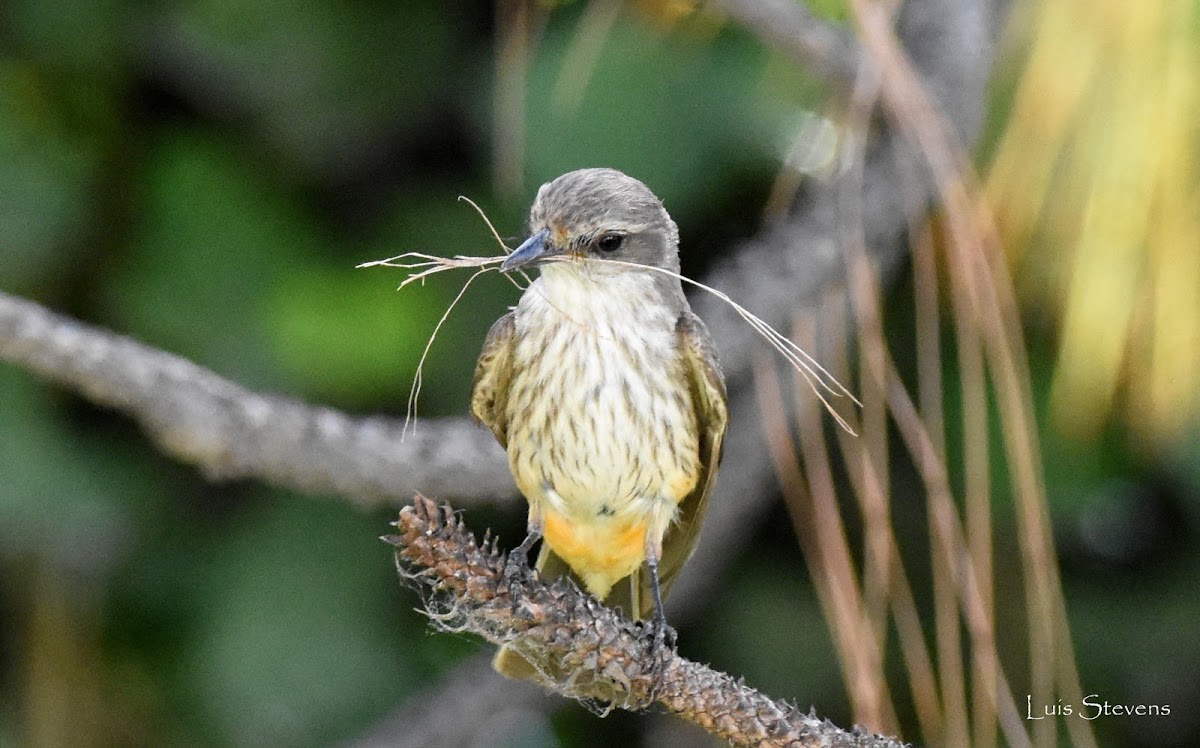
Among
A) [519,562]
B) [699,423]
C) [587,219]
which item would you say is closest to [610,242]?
[587,219]

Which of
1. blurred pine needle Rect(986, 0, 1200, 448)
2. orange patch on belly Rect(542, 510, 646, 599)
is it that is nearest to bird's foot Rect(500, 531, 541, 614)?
orange patch on belly Rect(542, 510, 646, 599)

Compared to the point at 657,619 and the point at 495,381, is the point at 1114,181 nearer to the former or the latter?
the point at 657,619

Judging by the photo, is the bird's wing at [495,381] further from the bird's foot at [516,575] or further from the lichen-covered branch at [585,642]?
the lichen-covered branch at [585,642]

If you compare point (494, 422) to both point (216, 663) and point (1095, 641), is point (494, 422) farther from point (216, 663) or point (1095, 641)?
point (1095, 641)

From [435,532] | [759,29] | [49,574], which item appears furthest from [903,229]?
[49,574]

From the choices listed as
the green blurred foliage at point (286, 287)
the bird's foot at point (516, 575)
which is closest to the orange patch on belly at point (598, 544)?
the bird's foot at point (516, 575)
